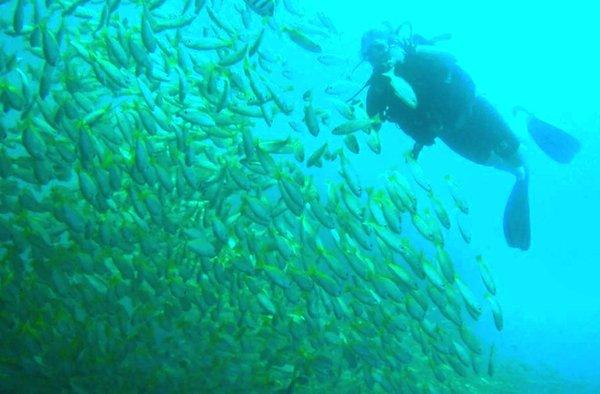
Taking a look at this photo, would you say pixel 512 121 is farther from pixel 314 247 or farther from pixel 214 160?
pixel 214 160

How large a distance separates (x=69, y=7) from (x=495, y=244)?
88611 millimetres

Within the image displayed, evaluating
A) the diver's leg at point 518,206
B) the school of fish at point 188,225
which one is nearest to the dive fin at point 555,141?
the diver's leg at point 518,206

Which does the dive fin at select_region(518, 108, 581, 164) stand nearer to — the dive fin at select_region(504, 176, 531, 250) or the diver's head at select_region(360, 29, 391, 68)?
the dive fin at select_region(504, 176, 531, 250)

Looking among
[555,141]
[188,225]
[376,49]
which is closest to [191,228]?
[188,225]

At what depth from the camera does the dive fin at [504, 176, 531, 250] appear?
649 cm

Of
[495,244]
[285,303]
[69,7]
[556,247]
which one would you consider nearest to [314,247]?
[285,303]

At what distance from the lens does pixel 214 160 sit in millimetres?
6879

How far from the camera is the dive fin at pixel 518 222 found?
6.49 m

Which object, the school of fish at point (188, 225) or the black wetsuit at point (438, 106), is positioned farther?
the black wetsuit at point (438, 106)

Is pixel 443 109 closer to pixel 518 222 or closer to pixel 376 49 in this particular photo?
pixel 376 49

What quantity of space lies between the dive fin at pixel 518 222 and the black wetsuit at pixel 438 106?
0.80m

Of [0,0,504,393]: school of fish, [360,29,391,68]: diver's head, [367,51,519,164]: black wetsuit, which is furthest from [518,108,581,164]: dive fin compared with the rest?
[360,29,391,68]: diver's head

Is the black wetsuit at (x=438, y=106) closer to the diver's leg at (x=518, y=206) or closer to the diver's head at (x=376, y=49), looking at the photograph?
the diver's head at (x=376, y=49)

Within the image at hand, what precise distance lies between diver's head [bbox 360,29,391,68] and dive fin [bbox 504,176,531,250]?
2.46 m
